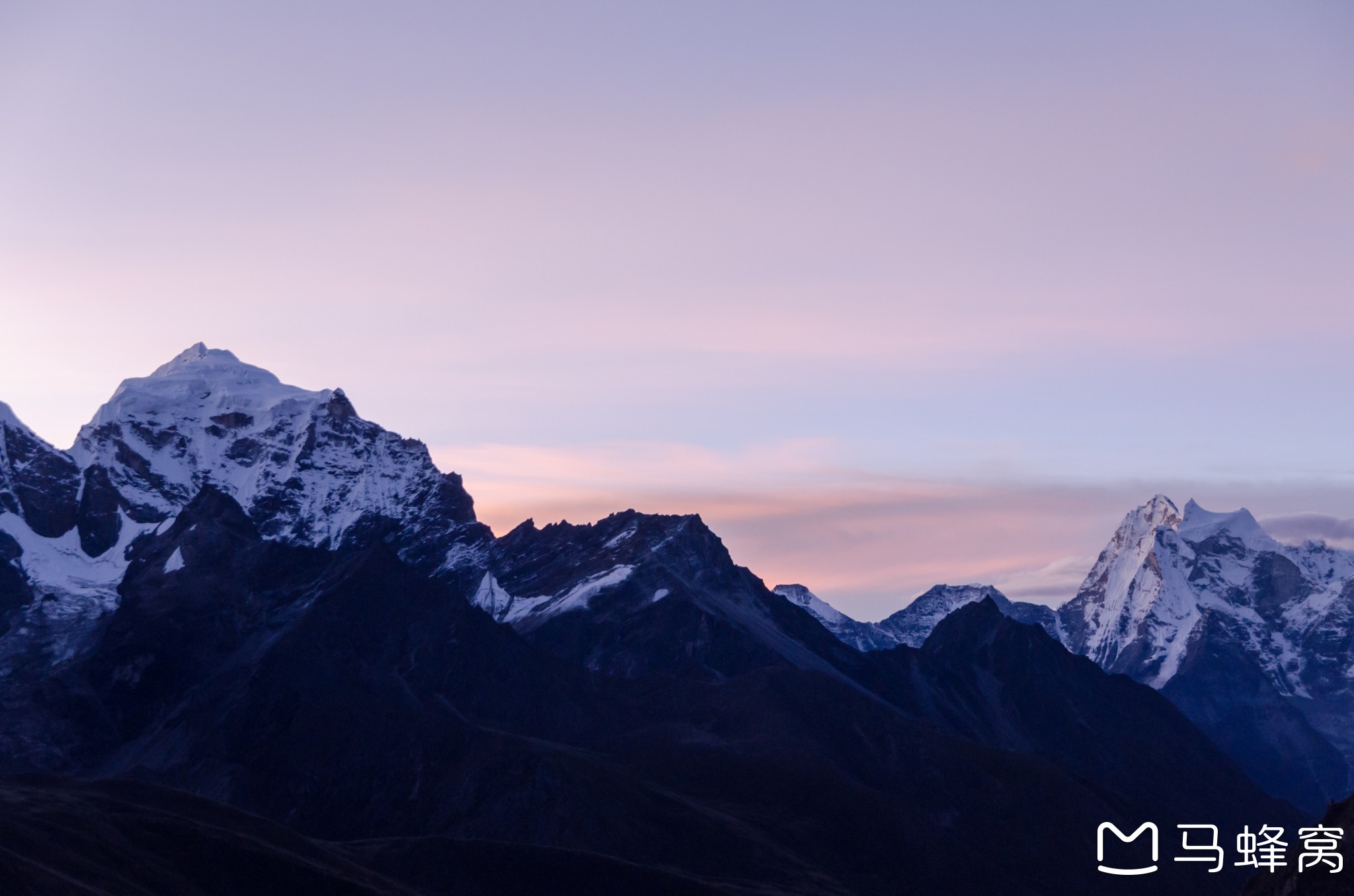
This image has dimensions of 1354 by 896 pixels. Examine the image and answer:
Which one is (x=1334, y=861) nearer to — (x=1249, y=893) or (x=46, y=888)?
(x=1249, y=893)

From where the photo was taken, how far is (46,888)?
194 metres

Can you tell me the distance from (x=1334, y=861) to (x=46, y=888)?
407 ft

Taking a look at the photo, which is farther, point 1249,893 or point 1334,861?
point 1249,893

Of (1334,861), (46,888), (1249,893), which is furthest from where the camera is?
(46,888)

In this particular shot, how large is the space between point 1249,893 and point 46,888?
117730 mm

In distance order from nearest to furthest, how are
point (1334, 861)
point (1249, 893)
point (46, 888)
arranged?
point (1334, 861) < point (1249, 893) < point (46, 888)

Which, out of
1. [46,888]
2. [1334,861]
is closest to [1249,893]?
[1334,861]

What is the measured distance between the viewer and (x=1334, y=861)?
16075 cm

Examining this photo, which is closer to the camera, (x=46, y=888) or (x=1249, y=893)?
(x=1249, y=893)

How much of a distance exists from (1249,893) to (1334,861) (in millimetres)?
15254

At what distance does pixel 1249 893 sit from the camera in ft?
573
